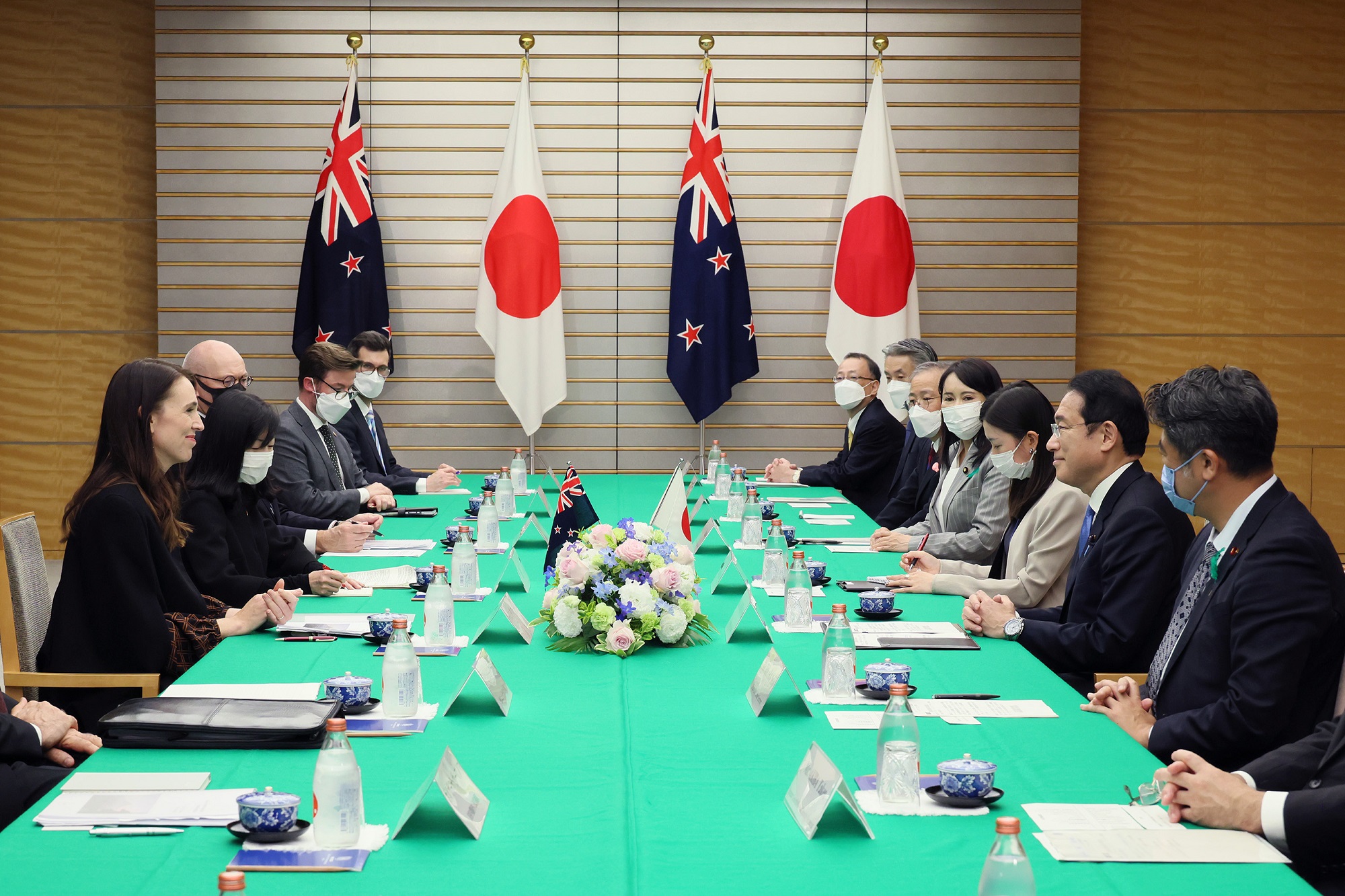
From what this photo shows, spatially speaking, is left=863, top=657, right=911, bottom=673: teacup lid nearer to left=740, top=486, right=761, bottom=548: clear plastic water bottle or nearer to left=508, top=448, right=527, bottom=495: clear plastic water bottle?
left=740, top=486, right=761, bottom=548: clear plastic water bottle

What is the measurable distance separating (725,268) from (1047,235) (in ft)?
6.93

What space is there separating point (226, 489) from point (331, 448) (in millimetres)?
2197

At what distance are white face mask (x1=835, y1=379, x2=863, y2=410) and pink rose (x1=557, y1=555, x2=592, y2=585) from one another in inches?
154

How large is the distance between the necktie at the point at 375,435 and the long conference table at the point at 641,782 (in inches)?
140

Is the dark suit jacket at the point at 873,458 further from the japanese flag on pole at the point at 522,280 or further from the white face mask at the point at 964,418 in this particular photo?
the japanese flag on pole at the point at 522,280

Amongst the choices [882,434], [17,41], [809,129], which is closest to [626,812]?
[882,434]

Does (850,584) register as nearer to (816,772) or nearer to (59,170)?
(816,772)

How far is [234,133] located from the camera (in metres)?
7.82

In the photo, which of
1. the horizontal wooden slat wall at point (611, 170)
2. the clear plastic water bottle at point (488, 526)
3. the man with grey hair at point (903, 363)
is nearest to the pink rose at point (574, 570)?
the clear plastic water bottle at point (488, 526)

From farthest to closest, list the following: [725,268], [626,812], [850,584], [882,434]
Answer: [725,268] < [882,434] < [850,584] < [626,812]

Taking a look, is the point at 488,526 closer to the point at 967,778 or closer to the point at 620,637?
the point at 620,637

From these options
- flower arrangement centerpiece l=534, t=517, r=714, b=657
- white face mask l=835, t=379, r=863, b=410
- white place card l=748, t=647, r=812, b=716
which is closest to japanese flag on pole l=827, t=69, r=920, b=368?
white face mask l=835, t=379, r=863, b=410

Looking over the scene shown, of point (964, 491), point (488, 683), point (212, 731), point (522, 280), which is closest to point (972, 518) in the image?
point (964, 491)

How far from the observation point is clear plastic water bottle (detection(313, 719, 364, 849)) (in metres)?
1.78
